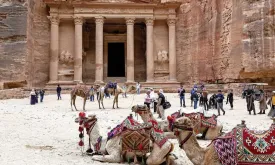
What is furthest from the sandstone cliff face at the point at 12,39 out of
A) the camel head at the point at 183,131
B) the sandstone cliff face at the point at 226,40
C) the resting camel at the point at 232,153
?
the resting camel at the point at 232,153

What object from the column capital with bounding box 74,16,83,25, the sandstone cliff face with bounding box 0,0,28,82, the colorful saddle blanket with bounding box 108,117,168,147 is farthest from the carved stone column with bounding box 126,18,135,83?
the colorful saddle blanket with bounding box 108,117,168,147

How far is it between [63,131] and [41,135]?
821mm

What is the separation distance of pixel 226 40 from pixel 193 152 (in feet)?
65.5

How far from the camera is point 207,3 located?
87.6 ft

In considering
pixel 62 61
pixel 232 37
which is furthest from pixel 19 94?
pixel 232 37

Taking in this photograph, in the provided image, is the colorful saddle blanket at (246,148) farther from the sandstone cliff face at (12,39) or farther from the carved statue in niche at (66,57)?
the carved statue in niche at (66,57)

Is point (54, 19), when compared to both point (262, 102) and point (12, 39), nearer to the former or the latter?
point (12, 39)

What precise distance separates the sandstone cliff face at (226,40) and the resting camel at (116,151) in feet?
53.2

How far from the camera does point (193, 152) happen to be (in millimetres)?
5055

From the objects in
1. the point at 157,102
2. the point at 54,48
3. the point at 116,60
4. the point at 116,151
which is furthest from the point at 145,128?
the point at 116,60

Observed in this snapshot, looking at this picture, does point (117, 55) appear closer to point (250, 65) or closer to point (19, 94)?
point (19, 94)

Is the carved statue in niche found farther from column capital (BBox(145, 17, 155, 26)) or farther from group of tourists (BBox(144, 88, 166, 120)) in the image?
group of tourists (BBox(144, 88, 166, 120))

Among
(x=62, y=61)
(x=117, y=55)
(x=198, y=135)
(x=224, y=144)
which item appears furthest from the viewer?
(x=117, y=55)

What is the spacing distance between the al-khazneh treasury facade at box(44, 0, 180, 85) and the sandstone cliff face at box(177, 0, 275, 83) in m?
1.35
